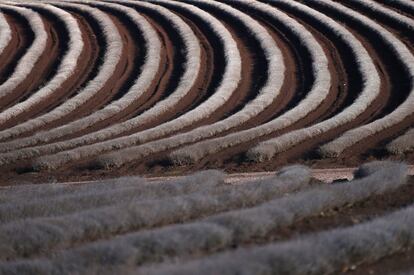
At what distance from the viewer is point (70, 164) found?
24.2 meters

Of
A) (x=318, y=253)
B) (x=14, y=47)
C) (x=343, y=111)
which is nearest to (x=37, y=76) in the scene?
(x=14, y=47)

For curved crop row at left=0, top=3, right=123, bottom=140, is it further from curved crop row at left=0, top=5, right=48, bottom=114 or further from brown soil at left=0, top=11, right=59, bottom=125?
curved crop row at left=0, top=5, right=48, bottom=114

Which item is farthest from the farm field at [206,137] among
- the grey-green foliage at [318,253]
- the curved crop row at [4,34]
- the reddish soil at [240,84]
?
the curved crop row at [4,34]

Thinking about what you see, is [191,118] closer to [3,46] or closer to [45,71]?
[45,71]

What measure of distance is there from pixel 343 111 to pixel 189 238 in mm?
22303

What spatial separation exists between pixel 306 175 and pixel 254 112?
1671 cm

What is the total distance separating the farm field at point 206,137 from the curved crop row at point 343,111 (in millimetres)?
107

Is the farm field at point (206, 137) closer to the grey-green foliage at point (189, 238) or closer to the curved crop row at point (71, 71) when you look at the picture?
the grey-green foliage at point (189, 238)

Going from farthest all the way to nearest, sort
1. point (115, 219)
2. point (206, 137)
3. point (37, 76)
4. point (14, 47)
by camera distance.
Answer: point (14, 47) < point (37, 76) < point (206, 137) < point (115, 219)

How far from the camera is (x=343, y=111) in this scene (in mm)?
31250

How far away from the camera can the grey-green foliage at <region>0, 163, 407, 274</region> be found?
9258 millimetres

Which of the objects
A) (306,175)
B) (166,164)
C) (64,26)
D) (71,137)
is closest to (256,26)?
(64,26)

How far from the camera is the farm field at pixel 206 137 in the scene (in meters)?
10.0

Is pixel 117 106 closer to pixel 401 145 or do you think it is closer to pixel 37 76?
pixel 37 76
